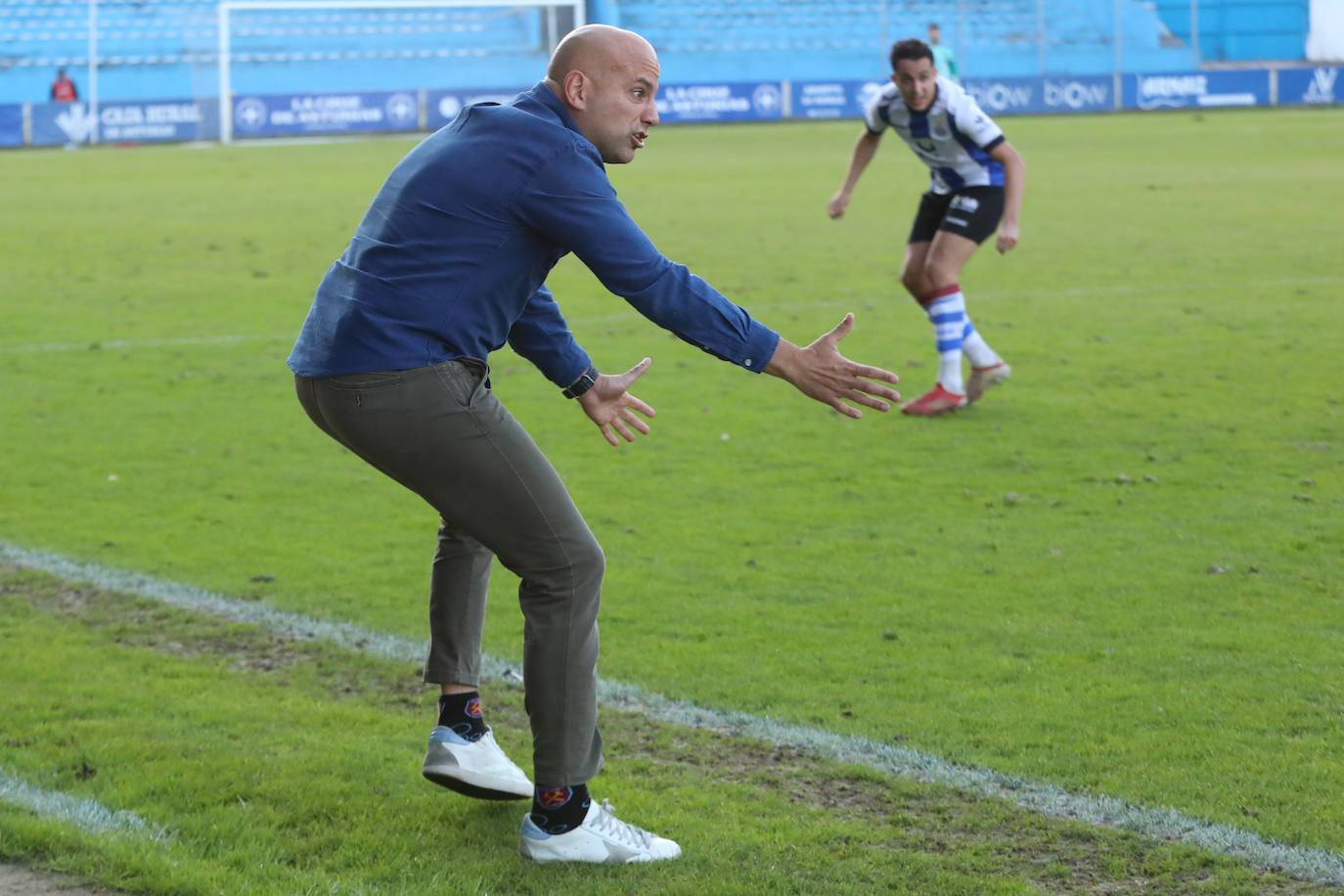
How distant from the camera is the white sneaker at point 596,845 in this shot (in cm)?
356

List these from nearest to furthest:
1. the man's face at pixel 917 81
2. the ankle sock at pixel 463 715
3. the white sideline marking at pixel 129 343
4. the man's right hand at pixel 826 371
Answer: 1. the man's right hand at pixel 826 371
2. the ankle sock at pixel 463 715
3. the man's face at pixel 917 81
4. the white sideline marking at pixel 129 343

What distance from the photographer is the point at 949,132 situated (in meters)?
8.93

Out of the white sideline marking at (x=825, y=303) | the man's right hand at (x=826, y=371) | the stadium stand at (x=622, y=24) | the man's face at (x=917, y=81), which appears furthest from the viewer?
the stadium stand at (x=622, y=24)

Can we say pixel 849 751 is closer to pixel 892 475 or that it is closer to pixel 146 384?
pixel 892 475

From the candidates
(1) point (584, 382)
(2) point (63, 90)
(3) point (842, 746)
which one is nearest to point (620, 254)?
(1) point (584, 382)

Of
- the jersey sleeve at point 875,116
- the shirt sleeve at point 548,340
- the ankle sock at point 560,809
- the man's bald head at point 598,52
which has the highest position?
the man's bald head at point 598,52

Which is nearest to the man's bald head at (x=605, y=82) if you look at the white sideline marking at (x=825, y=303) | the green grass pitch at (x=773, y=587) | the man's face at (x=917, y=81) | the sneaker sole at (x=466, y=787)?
the sneaker sole at (x=466, y=787)

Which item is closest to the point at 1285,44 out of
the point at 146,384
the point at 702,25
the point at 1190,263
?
the point at 702,25

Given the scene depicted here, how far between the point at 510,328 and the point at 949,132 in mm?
5804

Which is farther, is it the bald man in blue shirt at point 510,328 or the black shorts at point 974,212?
the black shorts at point 974,212

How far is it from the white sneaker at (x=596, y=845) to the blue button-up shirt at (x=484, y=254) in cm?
107

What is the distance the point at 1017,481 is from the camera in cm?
742

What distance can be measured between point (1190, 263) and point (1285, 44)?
40272 millimetres

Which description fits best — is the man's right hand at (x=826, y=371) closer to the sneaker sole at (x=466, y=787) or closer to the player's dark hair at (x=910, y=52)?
the sneaker sole at (x=466, y=787)
